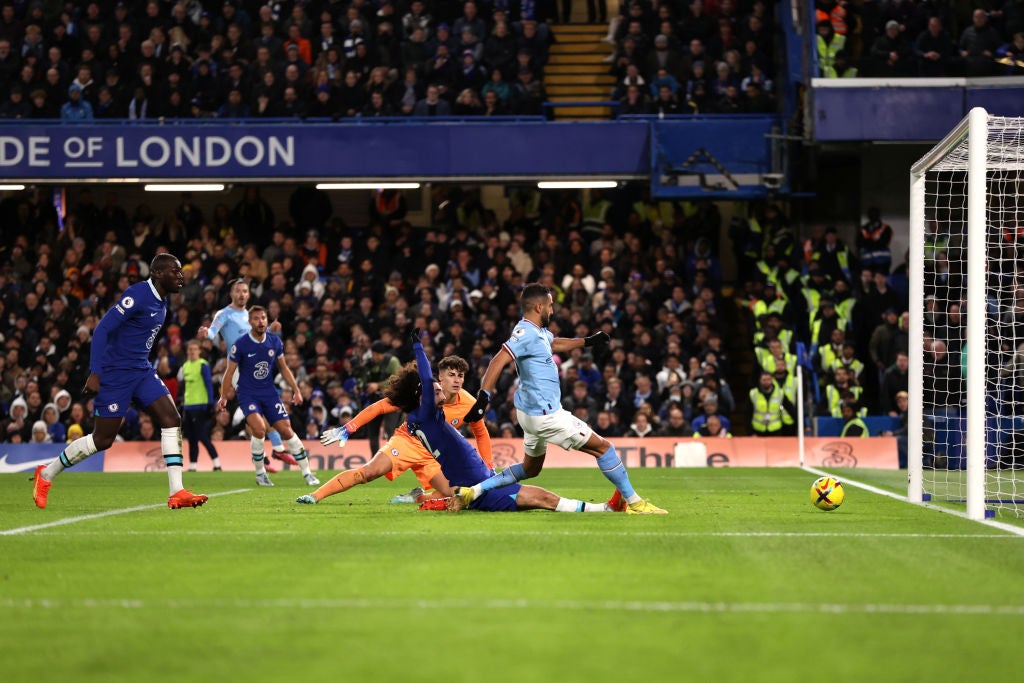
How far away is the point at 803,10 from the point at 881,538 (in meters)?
17.8

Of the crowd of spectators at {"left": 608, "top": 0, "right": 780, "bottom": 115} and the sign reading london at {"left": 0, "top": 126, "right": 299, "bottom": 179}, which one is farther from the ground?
the crowd of spectators at {"left": 608, "top": 0, "right": 780, "bottom": 115}

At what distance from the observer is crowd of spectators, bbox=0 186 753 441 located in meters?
23.2

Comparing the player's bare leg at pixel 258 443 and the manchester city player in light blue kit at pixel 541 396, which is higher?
the manchester city player in light blue kit at pixel 541 396

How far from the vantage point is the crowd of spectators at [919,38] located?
23.5 m

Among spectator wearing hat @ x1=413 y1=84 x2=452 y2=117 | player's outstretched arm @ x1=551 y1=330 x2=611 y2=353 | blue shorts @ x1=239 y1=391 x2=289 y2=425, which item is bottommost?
blue shorts @ x1=239 y1=391 x2=289 y2=425

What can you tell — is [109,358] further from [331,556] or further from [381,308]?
[381,308]

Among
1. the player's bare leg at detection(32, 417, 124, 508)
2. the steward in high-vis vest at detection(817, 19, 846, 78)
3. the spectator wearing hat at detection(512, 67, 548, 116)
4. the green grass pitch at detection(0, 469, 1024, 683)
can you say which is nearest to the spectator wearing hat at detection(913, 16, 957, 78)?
the steward in high-vis vest at detection(817, 19, 846, 78)

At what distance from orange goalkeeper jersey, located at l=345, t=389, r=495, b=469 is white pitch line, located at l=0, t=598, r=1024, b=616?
18.2 ft

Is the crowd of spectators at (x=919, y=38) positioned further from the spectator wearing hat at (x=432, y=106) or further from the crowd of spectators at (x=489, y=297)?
the spectator wearing hat at (x=432, y=106)

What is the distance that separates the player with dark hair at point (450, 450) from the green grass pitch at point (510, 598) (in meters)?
0.26

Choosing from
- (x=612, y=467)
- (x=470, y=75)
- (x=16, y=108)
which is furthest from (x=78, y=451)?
(x=16, y=108)

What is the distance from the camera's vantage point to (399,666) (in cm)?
491

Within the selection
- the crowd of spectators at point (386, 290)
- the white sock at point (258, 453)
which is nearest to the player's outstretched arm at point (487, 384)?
the white sock at point (258, 453)

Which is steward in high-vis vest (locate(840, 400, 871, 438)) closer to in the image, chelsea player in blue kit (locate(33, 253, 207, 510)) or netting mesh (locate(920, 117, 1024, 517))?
netting mesh (locate(920, 117, 1024, 517))
